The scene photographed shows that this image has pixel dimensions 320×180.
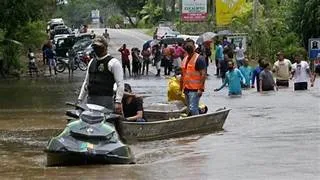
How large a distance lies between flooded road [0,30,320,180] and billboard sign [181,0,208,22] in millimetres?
36987

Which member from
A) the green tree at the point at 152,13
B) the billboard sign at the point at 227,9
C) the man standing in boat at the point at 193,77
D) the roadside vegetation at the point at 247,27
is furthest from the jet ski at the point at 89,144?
the green tree at the point at 152,13

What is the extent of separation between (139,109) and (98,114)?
9.26 feet

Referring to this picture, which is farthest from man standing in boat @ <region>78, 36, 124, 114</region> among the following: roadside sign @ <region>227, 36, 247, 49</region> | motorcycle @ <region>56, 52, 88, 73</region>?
roadside sign @ <region>227, 36, 247, 49</region>

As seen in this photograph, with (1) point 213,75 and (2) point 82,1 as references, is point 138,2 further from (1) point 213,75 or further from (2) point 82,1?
(1) point 213,75

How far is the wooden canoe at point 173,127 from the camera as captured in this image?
14.1 metres

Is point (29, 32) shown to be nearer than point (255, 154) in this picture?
No

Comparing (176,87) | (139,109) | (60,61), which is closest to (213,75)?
(60,61)

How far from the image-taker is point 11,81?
34.4 m

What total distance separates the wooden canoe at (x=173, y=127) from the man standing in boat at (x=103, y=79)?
3.65ft

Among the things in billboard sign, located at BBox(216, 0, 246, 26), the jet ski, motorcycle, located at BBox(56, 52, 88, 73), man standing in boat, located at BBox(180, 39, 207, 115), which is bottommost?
motorcycle, located at BBox(56, 52, 88, 73)

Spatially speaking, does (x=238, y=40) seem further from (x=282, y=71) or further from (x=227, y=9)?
(x=282, y=71)

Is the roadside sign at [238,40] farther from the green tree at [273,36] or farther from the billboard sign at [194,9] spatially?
the billboard sign at [194,9]

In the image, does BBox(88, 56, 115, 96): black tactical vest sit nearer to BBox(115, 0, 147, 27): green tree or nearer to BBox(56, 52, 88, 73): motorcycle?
BBox(56, 52, 88, 73): motorcycle

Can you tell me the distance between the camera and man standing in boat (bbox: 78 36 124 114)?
1213 centimetres
